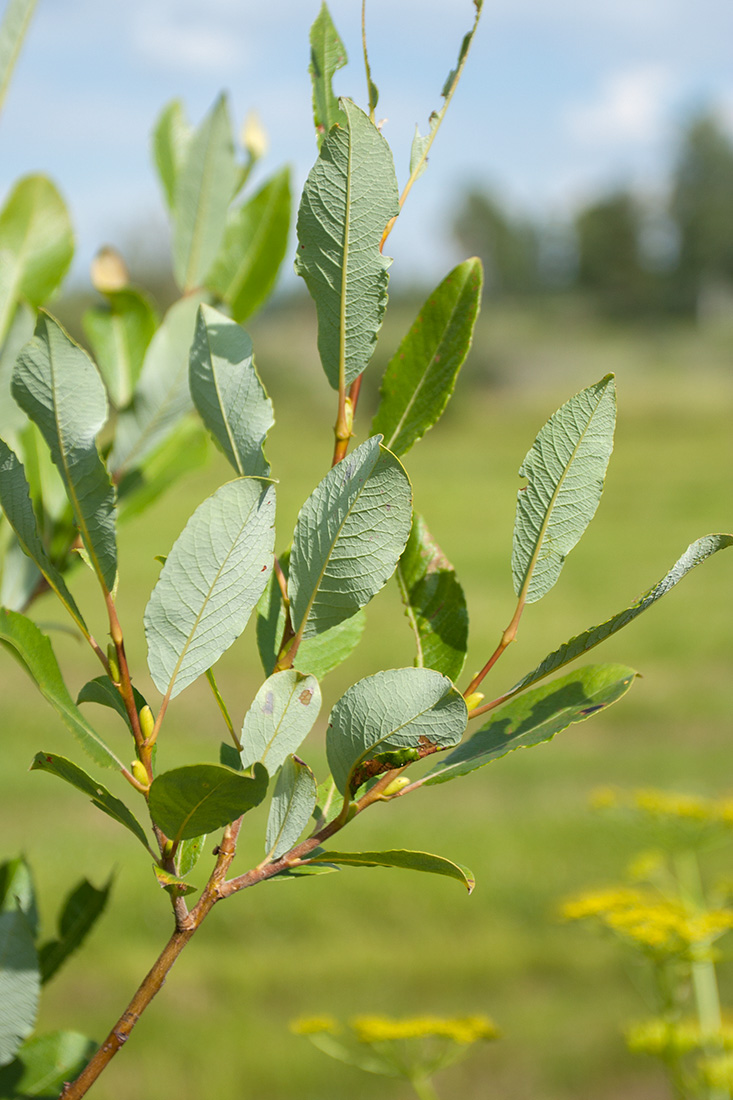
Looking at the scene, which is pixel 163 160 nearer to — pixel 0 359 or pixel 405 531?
pixel 0 359

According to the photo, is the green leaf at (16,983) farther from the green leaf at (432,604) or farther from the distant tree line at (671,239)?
the distant tree line at (671,239)

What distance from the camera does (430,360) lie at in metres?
0.54

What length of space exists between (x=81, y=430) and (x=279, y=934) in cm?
413

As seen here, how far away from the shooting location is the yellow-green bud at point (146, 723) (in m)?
0.47

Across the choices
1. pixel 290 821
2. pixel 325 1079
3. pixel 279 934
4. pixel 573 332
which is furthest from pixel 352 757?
pixel 573 332

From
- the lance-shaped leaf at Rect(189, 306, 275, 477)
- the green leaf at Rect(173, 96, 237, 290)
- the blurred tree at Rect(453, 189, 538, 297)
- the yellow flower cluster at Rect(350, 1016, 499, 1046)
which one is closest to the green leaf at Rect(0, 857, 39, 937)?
the lance-shaped leaf at Rect(189, 306, 275, 477)

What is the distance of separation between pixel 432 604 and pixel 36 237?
0.49 meters

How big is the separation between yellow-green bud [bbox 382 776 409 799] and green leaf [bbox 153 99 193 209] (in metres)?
0.60

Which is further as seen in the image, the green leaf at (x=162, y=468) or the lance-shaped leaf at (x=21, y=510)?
the green leaf at (x=162, y=468)

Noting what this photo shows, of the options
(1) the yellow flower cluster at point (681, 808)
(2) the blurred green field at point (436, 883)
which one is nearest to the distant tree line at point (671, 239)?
(2) the blurred green field at point (436, 883)

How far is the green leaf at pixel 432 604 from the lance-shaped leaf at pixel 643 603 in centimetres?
8

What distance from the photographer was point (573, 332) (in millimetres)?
30156

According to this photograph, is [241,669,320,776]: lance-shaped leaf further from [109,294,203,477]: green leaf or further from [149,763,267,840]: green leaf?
[109,294,203,477]: green leaf

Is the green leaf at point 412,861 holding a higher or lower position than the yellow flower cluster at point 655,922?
higher
